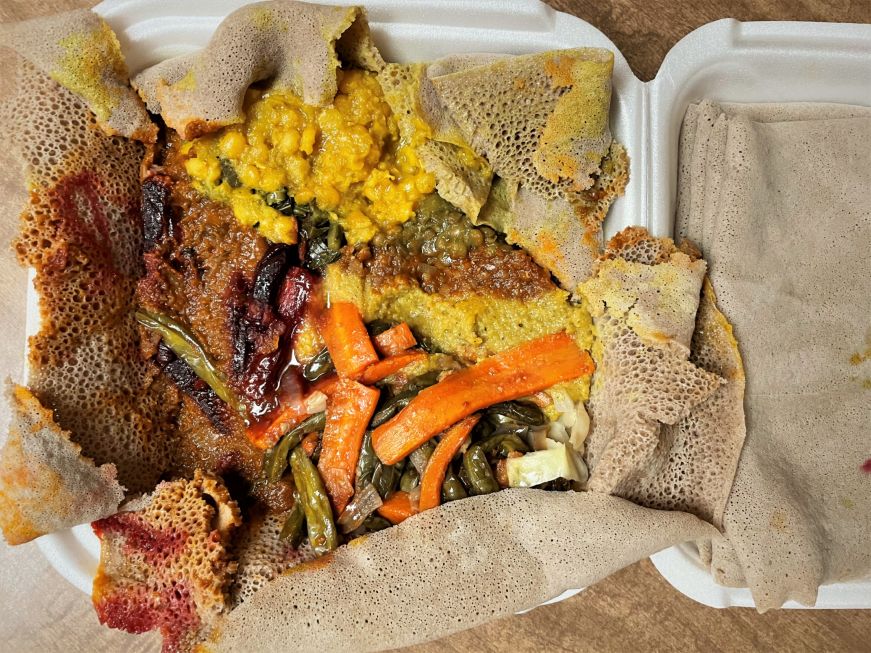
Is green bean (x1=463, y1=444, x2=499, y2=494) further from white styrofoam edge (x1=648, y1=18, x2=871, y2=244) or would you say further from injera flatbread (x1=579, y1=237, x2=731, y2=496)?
white styrofoam edge (x1=648, y1=18, x2=871, y2=244)

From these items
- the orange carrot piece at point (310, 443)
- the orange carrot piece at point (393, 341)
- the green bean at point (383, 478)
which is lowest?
the green bean at point (383, 478)

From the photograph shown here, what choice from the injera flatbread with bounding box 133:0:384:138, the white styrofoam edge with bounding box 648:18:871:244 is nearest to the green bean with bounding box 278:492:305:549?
the injera flatbread with bounding box 133:0:384:138

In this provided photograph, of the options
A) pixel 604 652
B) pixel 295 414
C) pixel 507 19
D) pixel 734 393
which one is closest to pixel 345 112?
pixel 507 19

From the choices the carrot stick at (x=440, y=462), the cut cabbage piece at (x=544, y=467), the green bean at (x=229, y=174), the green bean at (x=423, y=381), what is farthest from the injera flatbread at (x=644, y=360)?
the green bean at (x=229, y=174)

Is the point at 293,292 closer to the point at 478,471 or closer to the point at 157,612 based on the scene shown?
the point at 478,471

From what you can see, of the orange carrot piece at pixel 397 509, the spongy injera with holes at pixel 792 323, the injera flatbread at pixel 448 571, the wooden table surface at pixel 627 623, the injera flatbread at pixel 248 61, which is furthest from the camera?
the wooden table surface at pixel 627 623

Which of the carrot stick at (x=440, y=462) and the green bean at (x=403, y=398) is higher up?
the green bean at (x=403, y=398)

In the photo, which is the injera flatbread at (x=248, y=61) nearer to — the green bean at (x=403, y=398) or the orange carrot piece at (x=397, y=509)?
the green bean at (x=403, y=398)

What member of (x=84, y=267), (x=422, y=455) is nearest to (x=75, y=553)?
(x=84, y=267)
